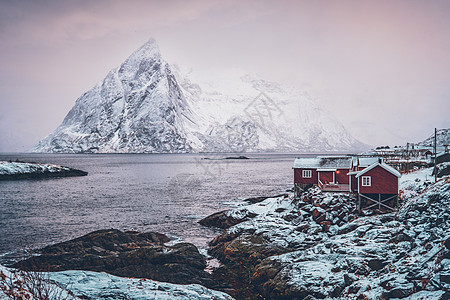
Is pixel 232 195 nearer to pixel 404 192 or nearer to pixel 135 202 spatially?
pixel 135 202

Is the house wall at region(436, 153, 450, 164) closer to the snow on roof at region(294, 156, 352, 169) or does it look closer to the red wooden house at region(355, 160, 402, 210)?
the snow on roof at region(294, 156, 352, 169)

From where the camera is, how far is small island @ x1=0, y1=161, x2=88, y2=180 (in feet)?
314

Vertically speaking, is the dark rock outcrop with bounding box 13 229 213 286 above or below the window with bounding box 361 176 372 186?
below

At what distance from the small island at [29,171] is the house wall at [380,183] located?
99027mm

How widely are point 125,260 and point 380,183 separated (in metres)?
28.2

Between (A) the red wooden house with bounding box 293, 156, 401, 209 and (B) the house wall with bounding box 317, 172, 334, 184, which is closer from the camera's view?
(A) the red wooden house with bounding box 293, 156, 401, 209

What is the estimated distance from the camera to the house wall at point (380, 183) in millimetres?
35469

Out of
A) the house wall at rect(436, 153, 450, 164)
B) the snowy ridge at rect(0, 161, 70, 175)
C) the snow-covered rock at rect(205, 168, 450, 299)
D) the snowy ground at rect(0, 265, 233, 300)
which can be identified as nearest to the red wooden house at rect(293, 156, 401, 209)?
the snow-covered rock at rect(205, 168, 450, 299)

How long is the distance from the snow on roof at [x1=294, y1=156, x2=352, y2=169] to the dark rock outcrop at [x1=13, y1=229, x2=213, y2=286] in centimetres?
2429

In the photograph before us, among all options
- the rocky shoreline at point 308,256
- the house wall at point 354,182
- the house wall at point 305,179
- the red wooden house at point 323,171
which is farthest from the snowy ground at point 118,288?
the house wall at point 305,179

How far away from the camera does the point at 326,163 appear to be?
45906 millimetres

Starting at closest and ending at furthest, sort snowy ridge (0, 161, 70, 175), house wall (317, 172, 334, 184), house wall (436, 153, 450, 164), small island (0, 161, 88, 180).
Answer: house wall (317, 172, 334, 184) < house wall (436, 153, 450, 164) < small island (0, 161, 88, 180) < snowy ridge (0, 161, 70, 175)

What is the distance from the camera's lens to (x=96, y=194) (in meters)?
67.4

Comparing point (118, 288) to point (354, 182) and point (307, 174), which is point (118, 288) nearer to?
Result: point (354, 182)
